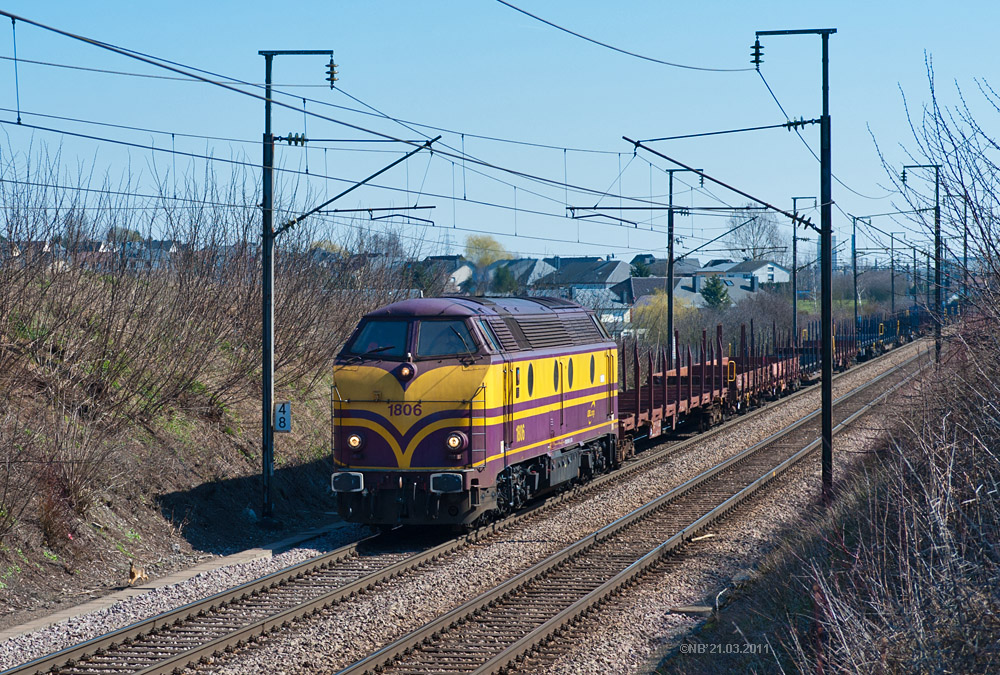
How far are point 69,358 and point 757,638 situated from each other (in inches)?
476

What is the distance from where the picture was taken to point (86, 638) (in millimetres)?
10922

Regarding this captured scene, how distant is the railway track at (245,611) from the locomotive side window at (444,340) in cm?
281

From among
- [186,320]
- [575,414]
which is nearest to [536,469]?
[575,414]

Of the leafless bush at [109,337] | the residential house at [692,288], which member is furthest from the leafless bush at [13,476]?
the residential house at [692,288]

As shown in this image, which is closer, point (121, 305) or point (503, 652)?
point (503, 652)

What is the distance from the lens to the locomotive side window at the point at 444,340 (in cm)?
1522

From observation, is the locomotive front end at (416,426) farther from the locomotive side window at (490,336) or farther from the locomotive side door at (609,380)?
the locomotive side door at (609,380)

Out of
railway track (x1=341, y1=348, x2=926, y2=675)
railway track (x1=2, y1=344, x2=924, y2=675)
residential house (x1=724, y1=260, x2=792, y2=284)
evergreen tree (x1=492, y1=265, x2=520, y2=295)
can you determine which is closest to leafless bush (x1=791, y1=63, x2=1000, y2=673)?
railway track (x1=341, y1=348, x2=926, y2=675)

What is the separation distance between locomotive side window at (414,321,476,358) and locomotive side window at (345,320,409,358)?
28 centimetres

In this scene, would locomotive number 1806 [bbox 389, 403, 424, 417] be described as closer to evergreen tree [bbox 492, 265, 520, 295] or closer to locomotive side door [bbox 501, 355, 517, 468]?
locomotive side door [bbox 501, 355, 517, 468]

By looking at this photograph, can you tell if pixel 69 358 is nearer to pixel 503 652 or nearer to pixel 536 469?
pixel 536 469

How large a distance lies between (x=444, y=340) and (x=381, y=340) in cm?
101

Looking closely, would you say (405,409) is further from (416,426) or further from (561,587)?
(561,587)

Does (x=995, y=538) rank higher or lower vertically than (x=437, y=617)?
higher
